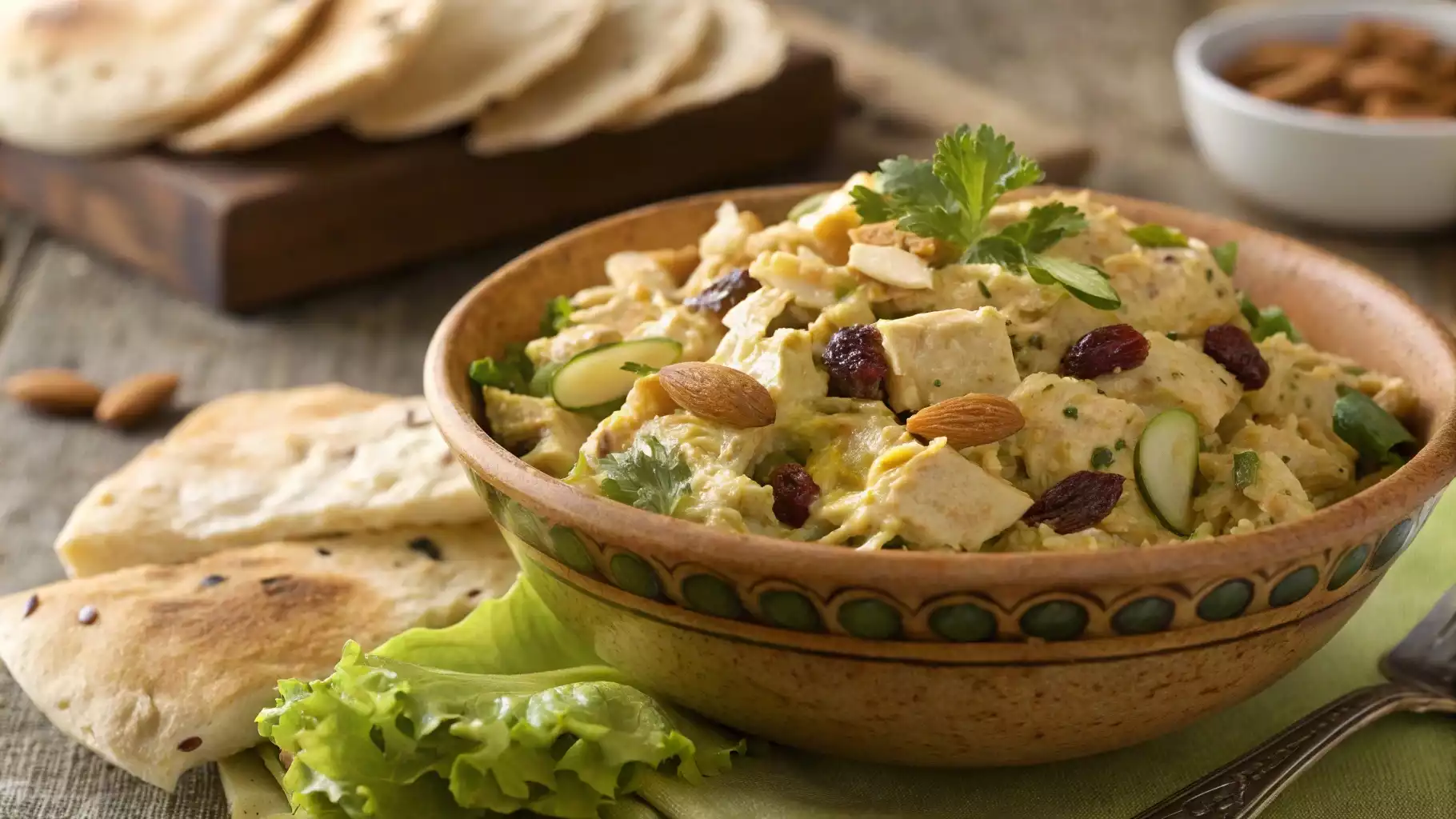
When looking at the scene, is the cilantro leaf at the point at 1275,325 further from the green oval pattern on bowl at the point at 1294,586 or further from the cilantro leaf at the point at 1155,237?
the green oval pattern on bowl at the point at 1294,586

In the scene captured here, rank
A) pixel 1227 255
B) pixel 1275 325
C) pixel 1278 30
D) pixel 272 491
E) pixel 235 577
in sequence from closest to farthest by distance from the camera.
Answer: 1. pixel 235 577
2. pixel 1275 325
3. pixel 1227 255
4. pixel 272 491
5. pixel 1278 30

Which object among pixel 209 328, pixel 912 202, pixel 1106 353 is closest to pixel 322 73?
pixel 209 328

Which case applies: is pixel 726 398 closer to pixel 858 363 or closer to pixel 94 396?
pixel 858 363

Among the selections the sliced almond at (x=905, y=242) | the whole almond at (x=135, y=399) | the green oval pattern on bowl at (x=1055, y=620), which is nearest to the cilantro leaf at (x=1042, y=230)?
the sliced almond at (x=905, y=242)

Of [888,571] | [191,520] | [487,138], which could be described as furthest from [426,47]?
[888,571]

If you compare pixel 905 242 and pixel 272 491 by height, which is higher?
pixel 905 242

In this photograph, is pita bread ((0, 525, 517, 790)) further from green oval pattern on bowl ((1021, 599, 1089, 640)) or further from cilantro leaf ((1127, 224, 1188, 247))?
cilantro leaf ((1127, 224, 1188, 247))

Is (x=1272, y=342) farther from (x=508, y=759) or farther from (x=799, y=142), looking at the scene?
(x=799, y=142)
